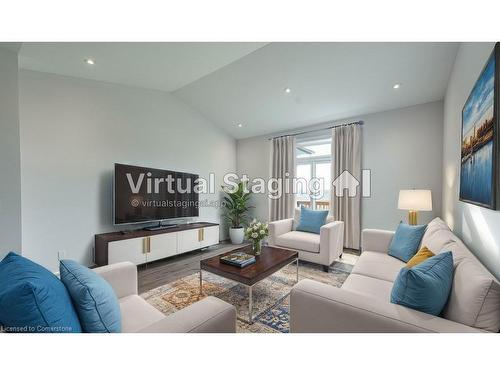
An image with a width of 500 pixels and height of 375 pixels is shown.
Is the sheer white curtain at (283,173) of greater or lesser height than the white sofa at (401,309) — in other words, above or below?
above

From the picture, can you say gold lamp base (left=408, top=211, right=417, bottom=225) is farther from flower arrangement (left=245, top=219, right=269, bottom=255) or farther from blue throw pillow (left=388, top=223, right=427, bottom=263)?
flower arrangement (left=245, top=219, right=269, bottom=255)

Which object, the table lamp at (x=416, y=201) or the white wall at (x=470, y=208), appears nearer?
the white wall at (x=470, y=208)

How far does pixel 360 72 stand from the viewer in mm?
2734

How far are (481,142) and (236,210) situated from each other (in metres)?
3.92

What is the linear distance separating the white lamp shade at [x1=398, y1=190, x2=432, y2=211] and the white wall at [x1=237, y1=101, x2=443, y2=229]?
0.69 metres

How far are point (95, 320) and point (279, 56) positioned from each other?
9.97 feet

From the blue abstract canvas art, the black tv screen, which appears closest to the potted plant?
the black tv screen

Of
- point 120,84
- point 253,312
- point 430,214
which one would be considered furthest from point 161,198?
point 430,214

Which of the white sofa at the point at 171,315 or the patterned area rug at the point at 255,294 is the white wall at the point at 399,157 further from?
the white sofa at the point at 171,315

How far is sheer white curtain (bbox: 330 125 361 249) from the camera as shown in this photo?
3.69 metres

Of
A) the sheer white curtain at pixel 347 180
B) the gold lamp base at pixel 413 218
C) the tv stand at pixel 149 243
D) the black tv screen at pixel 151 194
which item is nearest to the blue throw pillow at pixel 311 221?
the sheer white curtain at pixel 347 180

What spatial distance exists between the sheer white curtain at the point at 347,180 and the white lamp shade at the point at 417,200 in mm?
951

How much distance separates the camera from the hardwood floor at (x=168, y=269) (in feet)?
8.39
